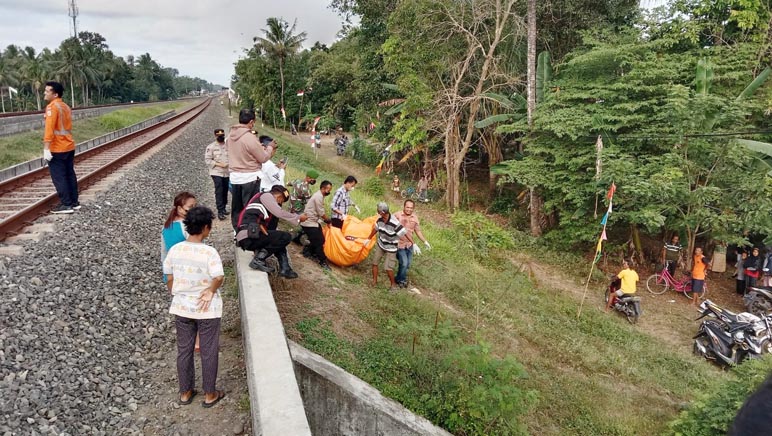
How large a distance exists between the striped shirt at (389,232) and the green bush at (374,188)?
40.3 ft

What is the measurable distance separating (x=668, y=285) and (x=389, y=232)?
936cm

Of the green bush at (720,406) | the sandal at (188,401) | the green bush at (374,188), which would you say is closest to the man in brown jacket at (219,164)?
the sandal at (188,401)

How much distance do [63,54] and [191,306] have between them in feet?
213

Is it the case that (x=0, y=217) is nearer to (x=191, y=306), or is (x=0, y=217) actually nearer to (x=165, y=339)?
(x=165, y=339)

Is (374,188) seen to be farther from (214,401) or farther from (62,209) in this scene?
(214,401)

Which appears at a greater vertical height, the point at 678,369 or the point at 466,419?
the point at 466,419

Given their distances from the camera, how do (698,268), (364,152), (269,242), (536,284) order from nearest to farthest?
(269,242) < (698,268) < (536,284) < (364,152)

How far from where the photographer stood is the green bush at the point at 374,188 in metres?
20.3

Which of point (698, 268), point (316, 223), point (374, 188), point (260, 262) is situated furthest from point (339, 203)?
point (374, 188)

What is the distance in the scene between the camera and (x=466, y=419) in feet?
16.6

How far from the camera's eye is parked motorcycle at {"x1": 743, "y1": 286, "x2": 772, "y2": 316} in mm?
10719

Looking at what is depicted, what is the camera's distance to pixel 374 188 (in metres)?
20.5

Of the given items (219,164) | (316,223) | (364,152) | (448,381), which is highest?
(219,164)

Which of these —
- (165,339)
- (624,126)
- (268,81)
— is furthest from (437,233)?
(268,81)
